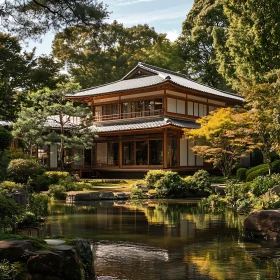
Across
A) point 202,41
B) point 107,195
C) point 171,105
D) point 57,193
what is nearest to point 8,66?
point 57,193

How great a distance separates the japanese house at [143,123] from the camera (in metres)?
31.3

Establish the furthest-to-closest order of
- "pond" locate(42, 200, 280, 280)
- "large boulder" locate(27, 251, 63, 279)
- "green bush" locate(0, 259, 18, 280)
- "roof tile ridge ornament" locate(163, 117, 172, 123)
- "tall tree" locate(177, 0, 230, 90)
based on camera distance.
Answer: "tall tree" locate(177, 0, 230, 90)
"roof tile ridge ornament" locate(163, 117, 172, 123)
"pond" locate(42, 200, 280, 280)
"large boulder" locate(27, 251, 63, 279)
"green bush" locate(0, 259, 18, 280)

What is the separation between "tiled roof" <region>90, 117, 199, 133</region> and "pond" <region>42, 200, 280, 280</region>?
12.4m

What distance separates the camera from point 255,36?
72.2ft

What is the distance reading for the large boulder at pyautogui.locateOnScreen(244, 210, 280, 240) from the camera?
11664 mm

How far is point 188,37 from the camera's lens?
164ft

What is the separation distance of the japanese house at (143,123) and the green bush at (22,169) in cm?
830

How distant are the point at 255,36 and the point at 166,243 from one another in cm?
1459

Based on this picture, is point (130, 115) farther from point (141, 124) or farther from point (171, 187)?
point (171, 187)

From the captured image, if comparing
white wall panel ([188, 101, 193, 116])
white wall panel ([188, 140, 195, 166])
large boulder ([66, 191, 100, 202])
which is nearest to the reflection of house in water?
large boulder ([66, 191, 100, 202])

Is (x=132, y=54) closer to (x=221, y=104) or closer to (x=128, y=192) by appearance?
(x=221, y=104)

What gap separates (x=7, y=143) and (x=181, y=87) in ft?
62.5

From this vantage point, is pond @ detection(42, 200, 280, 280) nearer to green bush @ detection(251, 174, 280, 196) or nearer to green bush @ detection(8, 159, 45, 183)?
green bush @ detection(251, 174, 280, 196)

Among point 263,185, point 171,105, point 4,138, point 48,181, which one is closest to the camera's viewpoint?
point 4,138
